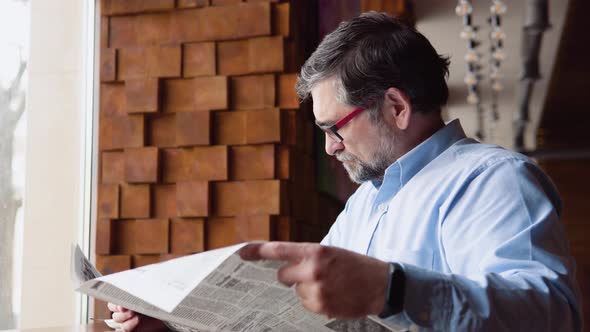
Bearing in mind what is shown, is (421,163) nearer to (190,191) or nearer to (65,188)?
(190,191)

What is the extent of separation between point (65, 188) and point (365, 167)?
1.46 m

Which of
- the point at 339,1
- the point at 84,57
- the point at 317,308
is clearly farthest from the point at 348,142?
the point at 339,1

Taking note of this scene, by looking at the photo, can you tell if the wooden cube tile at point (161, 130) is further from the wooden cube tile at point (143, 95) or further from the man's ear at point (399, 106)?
the man's ear at point (399, 106)

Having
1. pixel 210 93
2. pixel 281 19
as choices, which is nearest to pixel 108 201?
pixel 210 93

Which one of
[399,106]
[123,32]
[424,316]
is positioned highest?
[123,32]

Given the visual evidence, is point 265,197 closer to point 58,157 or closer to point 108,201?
point 108,201

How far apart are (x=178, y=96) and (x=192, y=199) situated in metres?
0.39

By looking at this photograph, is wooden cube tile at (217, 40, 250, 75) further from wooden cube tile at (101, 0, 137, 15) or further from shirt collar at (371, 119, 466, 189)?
shirt collar at (371, 119, 466, 189)

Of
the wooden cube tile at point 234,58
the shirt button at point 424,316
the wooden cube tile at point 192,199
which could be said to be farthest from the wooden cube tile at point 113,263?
the shirt button at point 424,316

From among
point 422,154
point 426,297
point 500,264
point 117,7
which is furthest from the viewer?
point 117,7

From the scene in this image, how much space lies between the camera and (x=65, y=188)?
2637mm

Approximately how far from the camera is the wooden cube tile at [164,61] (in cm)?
267

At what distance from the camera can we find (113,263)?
8.73 feet

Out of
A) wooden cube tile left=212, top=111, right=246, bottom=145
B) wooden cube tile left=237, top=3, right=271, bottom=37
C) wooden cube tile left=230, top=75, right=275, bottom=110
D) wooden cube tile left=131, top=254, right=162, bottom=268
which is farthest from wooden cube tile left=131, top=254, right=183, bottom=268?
wooden cube tile left=237, top=3, right=271, bottom=37
